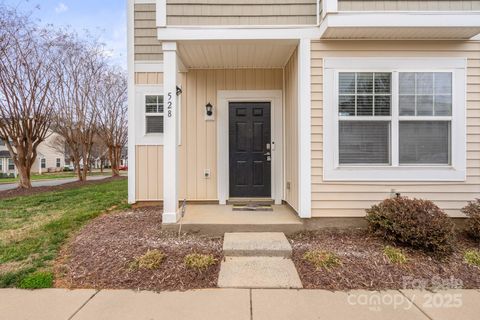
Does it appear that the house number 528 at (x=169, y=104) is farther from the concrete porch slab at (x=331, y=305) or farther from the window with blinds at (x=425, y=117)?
the window with blinds at (x=425, y=117)

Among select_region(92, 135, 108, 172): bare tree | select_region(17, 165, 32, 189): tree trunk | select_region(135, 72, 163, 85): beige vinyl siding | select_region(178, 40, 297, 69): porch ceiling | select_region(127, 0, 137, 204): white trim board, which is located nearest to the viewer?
select_region(178, 40, 297, 69): porch ceiling

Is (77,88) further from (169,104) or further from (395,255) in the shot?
(395,255)

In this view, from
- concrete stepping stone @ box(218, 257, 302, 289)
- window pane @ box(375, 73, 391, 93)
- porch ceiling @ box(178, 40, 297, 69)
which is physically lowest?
concrete stepping stone @ box(218, 257, 302, 289)

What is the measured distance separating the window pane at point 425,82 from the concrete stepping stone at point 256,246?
2.86 m

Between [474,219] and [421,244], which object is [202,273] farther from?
[474,219]

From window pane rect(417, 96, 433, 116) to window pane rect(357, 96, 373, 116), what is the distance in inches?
26.4

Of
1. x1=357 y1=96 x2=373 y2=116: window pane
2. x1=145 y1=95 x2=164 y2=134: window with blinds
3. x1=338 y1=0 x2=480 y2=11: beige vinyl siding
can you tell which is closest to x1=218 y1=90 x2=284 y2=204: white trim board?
x1=145 y1=95 x2=164 y2=134: window with blinds

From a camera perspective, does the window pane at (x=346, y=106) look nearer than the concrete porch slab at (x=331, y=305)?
No

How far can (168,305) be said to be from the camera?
249 cm

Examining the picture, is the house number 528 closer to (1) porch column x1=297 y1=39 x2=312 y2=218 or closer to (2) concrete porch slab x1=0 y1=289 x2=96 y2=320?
(1) porch column x1=297 y1=39 x2=312 y2=218

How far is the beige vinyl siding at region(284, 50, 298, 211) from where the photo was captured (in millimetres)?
4496

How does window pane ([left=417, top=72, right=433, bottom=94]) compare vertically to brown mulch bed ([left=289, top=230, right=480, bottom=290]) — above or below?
above

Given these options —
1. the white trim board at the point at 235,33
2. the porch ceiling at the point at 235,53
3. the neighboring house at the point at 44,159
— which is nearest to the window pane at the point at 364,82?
the white trim board at the point at 235,33

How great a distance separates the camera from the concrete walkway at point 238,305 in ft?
7.70
